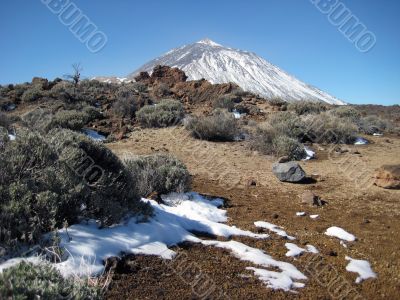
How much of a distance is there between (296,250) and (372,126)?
12591mm

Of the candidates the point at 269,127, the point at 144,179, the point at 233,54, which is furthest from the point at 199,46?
the point at 144,179

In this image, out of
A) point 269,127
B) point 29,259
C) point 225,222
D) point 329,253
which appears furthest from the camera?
point 269,127

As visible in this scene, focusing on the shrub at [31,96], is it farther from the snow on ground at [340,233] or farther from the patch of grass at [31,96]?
the snow on ground at [340,233]

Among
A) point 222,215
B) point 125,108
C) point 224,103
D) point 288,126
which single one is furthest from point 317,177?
point 224,103

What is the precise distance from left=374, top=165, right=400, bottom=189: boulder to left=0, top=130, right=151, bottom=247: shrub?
207 inches

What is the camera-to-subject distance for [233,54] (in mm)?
70125

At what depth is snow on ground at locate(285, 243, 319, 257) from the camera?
4.05 m

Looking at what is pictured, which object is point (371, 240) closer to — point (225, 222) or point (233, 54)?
point (225, 222)

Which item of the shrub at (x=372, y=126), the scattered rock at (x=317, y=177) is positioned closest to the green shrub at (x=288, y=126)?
the scattered rock at (x=317, y=177)

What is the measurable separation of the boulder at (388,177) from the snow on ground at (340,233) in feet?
9.75

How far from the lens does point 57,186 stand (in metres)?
3.46

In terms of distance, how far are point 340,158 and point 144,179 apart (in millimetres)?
6245

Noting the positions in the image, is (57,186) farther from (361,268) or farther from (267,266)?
(361,268)

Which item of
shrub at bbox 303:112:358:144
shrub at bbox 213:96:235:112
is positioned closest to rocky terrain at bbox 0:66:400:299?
shrub at bbox 303:112:358:144
